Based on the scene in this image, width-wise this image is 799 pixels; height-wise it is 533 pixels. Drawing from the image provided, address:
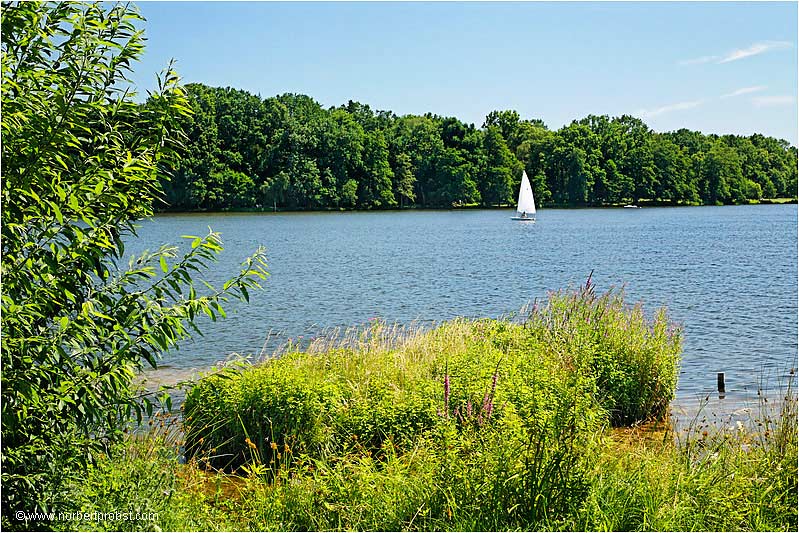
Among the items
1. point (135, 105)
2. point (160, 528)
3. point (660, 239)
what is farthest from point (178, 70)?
point (660, 239)

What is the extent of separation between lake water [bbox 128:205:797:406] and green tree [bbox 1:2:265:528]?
830 cm

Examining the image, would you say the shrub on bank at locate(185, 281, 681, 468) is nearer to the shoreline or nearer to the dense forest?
the shoreline

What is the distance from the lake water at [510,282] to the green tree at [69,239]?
8.30 metres

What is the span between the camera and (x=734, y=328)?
17.0 metres

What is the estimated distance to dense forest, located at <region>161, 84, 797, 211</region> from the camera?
7838cm

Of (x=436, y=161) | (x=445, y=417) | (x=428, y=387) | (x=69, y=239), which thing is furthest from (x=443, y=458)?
(x=436, y=161)

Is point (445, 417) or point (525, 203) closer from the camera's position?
point (445, 417)

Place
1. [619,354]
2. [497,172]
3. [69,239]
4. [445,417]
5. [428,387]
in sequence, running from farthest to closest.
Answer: [497,172] < [619,354] < [428,387] < [445,417] < [69,239]

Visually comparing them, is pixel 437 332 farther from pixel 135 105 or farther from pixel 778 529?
pixel 135 105

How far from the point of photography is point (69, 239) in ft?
13.1

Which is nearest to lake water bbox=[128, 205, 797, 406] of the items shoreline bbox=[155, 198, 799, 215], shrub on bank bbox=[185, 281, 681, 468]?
shrub on bank bbox=[185, 281, 681, 468]

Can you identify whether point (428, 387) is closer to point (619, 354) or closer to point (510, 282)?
point (619, 354)

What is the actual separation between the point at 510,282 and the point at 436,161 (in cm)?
7149

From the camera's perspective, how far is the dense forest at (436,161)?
3086 inches
